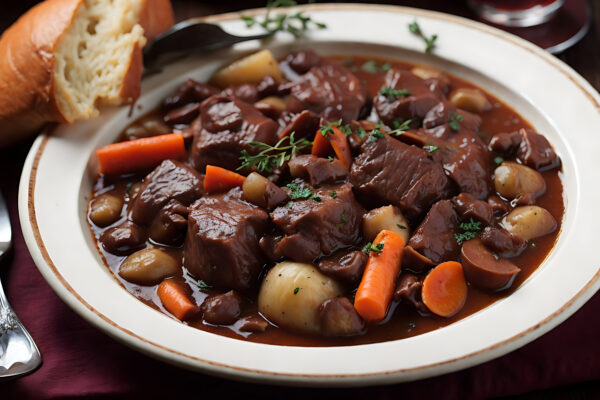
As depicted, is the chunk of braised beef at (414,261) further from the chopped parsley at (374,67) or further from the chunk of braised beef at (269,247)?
the chopped parsley at (374,67)

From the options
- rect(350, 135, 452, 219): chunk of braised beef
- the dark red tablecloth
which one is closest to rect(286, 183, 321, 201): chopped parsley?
rect(350, 135, 452, 219): chunk of braised beef

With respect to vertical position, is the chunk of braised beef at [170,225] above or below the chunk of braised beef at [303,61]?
below

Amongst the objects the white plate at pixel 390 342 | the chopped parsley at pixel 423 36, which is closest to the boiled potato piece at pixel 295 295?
the white plate at pixel 390 342

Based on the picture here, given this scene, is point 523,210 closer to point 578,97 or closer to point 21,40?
point 578,97

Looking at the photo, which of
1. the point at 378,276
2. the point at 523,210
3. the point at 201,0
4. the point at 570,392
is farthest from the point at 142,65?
the point at 570,392

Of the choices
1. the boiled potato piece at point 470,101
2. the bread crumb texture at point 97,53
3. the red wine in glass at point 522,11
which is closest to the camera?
the bread crumb texture at point 97,53

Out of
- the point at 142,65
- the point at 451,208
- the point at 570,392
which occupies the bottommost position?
the point at 570,392

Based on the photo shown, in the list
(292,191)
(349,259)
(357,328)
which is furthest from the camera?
(292,191)
